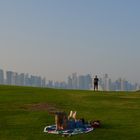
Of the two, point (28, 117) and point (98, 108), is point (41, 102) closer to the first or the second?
point (98, 108)

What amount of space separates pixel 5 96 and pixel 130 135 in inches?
1092

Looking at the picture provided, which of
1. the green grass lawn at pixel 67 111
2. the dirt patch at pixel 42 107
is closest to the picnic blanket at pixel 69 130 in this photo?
the green grass lawn at pixel 67 111

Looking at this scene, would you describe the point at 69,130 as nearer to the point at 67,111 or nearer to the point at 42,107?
the point at 67,111

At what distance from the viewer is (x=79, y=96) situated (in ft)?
197

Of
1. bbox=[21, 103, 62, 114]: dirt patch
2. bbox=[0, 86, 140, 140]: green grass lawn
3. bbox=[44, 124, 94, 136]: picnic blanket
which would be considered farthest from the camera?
bbox=[21, 103, 62, 114]: dirt patch

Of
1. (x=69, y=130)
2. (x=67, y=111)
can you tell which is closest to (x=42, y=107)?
(x=67, y=111)

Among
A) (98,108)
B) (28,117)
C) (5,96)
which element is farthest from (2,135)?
(5,96)

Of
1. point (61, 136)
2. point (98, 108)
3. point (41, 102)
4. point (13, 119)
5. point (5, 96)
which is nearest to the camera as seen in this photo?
point (61, 136)

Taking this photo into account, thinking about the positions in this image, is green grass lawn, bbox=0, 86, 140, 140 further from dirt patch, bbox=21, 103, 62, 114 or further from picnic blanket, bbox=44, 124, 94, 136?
picnic blanket, bbox=44, 124, 94, 136

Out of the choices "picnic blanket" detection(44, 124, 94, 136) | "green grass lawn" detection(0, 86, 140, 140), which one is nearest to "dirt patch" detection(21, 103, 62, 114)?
"green grass lawn" detection(0, 86, 140, 140)

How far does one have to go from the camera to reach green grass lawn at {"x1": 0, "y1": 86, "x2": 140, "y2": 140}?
34.8 metres

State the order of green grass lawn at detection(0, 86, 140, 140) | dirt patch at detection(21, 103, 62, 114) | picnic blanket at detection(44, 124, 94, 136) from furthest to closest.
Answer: dirt patch at detection(21, 103, 62, 114)
picnic blanket at detection(44, 124, 94, 136)
green grass lawn at detection(0, 86, 140, 140)

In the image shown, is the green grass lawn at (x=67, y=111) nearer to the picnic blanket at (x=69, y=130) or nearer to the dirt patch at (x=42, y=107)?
the dirt patch at (x=42, y=107)

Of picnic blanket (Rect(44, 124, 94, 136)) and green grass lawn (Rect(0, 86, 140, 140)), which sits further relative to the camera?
picnic blanket (Rect(44, 124, 94, 136))
